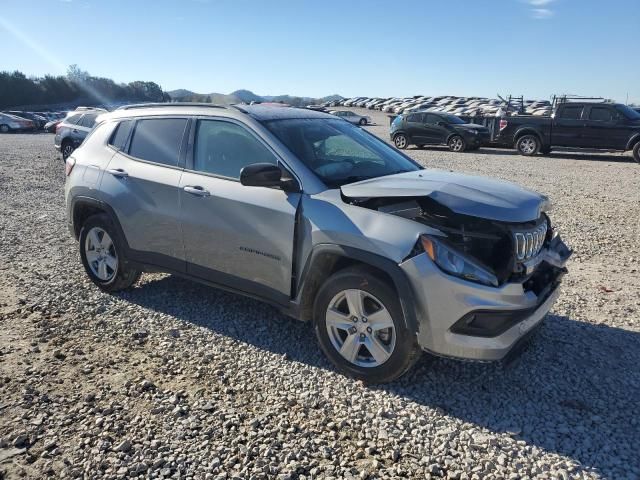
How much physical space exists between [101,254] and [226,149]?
188 cm

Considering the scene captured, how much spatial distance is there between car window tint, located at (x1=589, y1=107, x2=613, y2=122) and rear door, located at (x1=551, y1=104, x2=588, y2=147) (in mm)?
302

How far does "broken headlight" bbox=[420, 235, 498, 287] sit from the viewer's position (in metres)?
3.19

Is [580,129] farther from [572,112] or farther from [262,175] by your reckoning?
[262,175]

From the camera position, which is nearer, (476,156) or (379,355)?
(379,355)

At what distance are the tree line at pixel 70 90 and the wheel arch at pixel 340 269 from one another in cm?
6479

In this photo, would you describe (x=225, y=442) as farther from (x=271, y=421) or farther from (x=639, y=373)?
(x=639, y=373)

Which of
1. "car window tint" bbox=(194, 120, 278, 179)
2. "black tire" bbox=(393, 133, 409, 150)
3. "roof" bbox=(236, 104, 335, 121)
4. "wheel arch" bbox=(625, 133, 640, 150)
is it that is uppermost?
"roof" bbox=(236, 104, 335, 121)

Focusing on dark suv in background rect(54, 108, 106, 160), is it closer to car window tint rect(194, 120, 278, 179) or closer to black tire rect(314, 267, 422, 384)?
car window tint rect(194, 120, 278, 179)

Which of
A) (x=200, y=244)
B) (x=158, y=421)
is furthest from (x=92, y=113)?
(x=158, y=421)

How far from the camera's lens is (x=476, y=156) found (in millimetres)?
18828

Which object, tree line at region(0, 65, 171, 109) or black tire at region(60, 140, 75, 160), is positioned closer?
black tire at region(60, 140, 75, 160)

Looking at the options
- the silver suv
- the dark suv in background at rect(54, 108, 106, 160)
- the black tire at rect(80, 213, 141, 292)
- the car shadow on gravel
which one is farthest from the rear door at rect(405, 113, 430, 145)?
the black tire at rect(80, 213, 141, 292)

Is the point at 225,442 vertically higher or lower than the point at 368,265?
lower

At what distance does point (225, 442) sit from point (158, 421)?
19.1 inches
